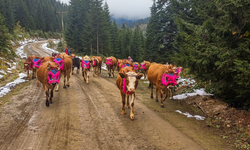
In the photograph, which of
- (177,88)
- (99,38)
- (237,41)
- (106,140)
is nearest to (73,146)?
(106,140)

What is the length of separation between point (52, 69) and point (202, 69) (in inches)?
295

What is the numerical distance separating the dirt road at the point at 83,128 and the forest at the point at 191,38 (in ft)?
9.95

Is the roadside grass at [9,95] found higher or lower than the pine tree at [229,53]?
lower

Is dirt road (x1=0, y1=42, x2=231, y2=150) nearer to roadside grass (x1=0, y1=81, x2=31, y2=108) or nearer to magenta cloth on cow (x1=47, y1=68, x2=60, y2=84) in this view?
roadside grass (x1=0, y1=81, x2=31, y2=108)

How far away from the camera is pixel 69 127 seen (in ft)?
19.2

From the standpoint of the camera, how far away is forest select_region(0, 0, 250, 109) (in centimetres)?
579

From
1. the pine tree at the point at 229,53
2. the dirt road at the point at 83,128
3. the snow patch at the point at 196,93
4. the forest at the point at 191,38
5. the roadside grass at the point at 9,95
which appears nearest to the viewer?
the dirt road at the point at 83,128

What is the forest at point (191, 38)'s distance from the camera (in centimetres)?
579

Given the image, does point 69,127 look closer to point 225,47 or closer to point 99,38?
point 225,47

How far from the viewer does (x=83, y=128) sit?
229 inches

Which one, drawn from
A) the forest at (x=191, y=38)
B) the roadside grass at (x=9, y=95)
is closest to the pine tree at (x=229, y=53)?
the forest at (x=191, y=38)

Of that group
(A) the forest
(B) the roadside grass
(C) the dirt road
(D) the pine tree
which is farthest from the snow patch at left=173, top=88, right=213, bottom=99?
(B) the roadside grass

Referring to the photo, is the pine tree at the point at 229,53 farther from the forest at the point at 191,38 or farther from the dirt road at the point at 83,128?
the dirt road at the point at 83,128

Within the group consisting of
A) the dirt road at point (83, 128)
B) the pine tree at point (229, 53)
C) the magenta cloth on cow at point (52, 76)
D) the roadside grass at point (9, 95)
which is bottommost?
the dirt road at point (83, 128)
